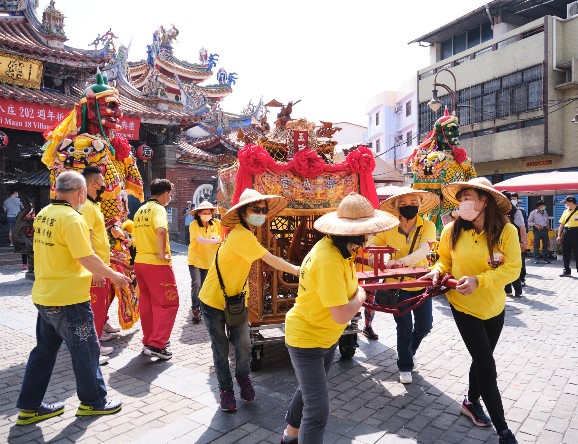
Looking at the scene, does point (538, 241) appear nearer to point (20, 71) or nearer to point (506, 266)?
point (506, 266)

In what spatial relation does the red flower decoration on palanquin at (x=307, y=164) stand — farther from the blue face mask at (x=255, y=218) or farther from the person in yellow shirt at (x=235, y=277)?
the blue face mask at (x=255, y=218)

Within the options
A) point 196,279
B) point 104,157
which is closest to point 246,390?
point 196,279

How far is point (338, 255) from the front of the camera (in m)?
2.61

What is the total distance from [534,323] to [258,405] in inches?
171

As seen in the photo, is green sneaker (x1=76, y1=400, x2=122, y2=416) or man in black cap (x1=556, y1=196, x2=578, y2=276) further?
man in black cap (x1=556, y1=196, x2=578, y2=276)

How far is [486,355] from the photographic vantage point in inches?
122

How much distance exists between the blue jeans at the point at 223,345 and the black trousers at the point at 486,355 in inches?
65.9

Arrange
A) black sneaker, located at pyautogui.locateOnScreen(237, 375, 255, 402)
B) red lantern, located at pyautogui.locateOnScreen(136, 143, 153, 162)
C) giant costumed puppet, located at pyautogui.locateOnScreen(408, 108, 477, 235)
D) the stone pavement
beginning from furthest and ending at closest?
red lantern, located at pyautogui.locateOnScreen(136, 143, 153, 162) → giant costumed puppet, located at pyautogui.locateOnScreen(408, 108, 477, 235) → black sneaker, located at pyautogui.locateOnScreen(237, 375, 255, 402) → the stone pavement

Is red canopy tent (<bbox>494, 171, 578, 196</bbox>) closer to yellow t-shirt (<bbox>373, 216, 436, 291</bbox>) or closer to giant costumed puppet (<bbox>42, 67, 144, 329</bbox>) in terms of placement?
yellow t-shirt (<bbox>373, 216, 436, 291</bbox>)

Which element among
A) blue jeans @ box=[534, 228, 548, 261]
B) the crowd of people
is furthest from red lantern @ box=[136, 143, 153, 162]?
blue jeans @ box=[534, 228, 548, 261]

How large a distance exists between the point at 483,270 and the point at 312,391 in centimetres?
149

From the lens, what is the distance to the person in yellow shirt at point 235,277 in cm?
354

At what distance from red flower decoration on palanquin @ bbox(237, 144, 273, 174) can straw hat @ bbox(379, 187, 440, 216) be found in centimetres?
122

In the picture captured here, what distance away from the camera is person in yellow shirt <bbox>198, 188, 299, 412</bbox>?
354 cm
